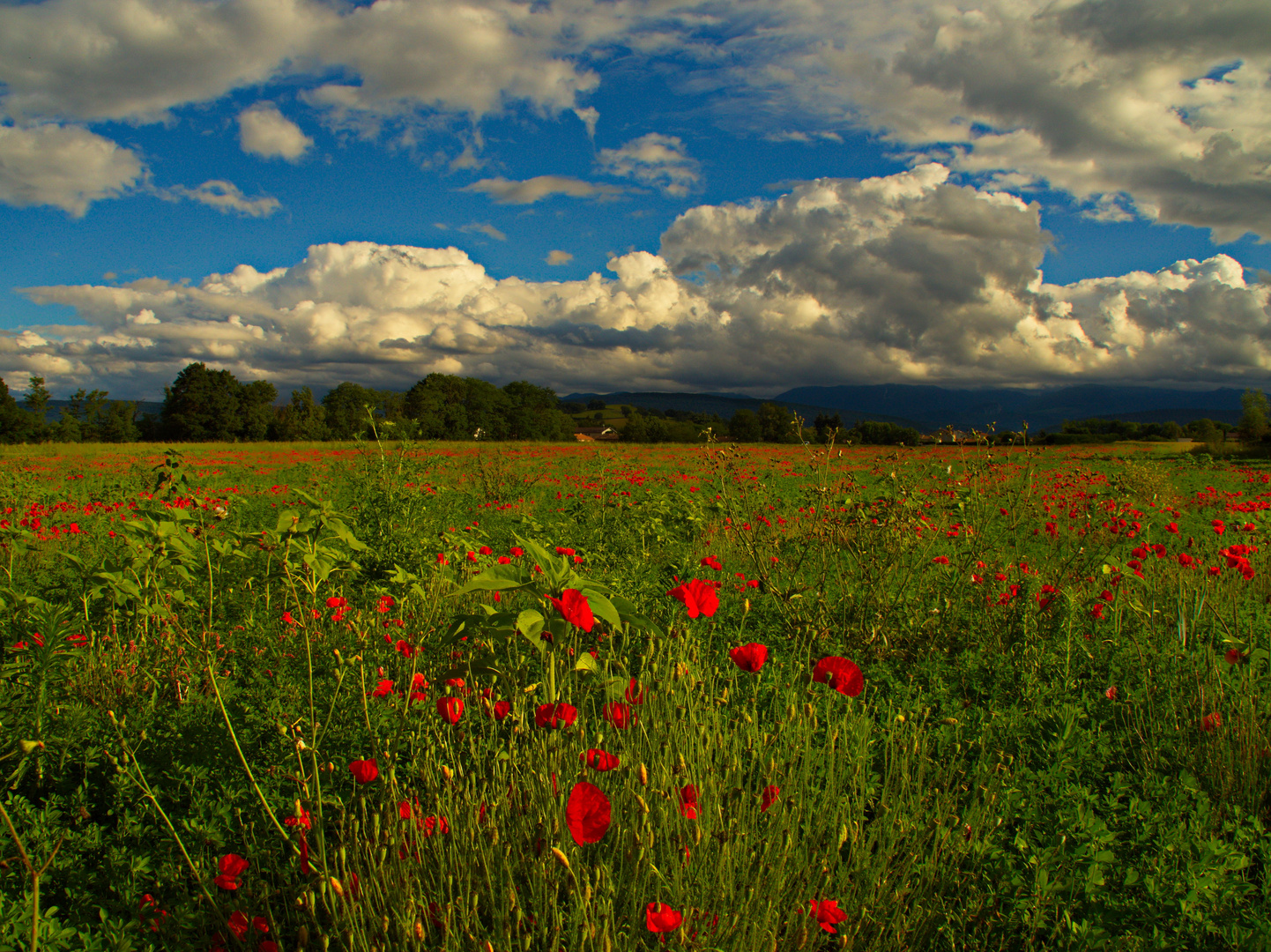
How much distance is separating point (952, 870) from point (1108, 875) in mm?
603

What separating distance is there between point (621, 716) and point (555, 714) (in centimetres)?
19

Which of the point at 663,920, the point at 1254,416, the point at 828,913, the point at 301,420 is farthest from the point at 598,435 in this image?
the point at 663,920

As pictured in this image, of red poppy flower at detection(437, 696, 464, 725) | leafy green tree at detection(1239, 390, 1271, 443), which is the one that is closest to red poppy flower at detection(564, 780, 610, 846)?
red poppy flower at detection(437, 696, 464, 725)

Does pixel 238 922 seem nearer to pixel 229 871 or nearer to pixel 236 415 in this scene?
pixel 229 871

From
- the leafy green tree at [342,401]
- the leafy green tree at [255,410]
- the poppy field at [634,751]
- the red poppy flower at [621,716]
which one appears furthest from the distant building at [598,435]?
the leafy green tree at [255,410]

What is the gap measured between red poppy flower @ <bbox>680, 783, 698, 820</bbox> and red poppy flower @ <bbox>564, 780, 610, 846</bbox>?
318 mm

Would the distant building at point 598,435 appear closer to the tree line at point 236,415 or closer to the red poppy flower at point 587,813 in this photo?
the tree line at point 236,415

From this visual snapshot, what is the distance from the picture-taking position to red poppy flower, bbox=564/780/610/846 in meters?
1.25

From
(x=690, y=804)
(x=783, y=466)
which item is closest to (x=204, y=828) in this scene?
(x=690, y=804)

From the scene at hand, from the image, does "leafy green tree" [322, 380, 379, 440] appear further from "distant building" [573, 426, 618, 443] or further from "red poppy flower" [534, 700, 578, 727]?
"red poppy flower" [534, 700, 578, 727]

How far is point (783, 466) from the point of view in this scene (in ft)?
54.6

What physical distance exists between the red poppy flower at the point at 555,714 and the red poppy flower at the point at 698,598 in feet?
1.52

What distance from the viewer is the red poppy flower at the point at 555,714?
5.67 feet

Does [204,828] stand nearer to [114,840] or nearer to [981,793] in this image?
[114,840]
